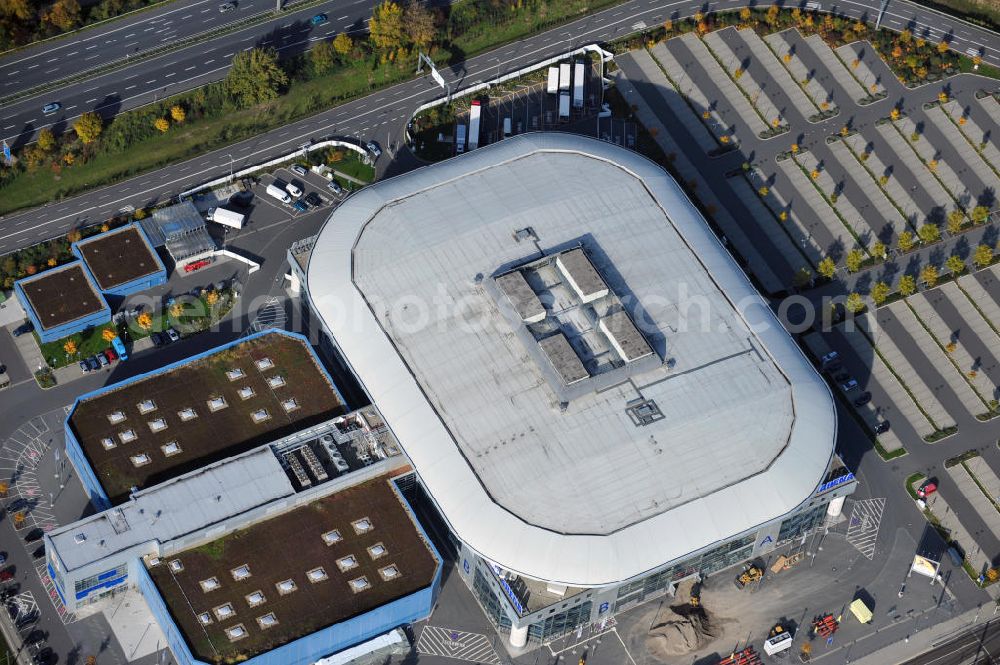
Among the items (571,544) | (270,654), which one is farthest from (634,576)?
(270,654)

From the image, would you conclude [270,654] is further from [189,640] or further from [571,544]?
[571,544]

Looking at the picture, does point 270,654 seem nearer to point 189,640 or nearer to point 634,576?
point 189,640

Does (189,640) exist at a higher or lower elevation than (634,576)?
higher

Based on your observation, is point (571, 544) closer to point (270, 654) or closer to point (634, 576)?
point (634, 576)

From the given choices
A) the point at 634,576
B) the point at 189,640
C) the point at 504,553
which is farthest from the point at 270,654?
the point at 634,576

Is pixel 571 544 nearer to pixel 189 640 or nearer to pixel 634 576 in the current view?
pixel 634 576
